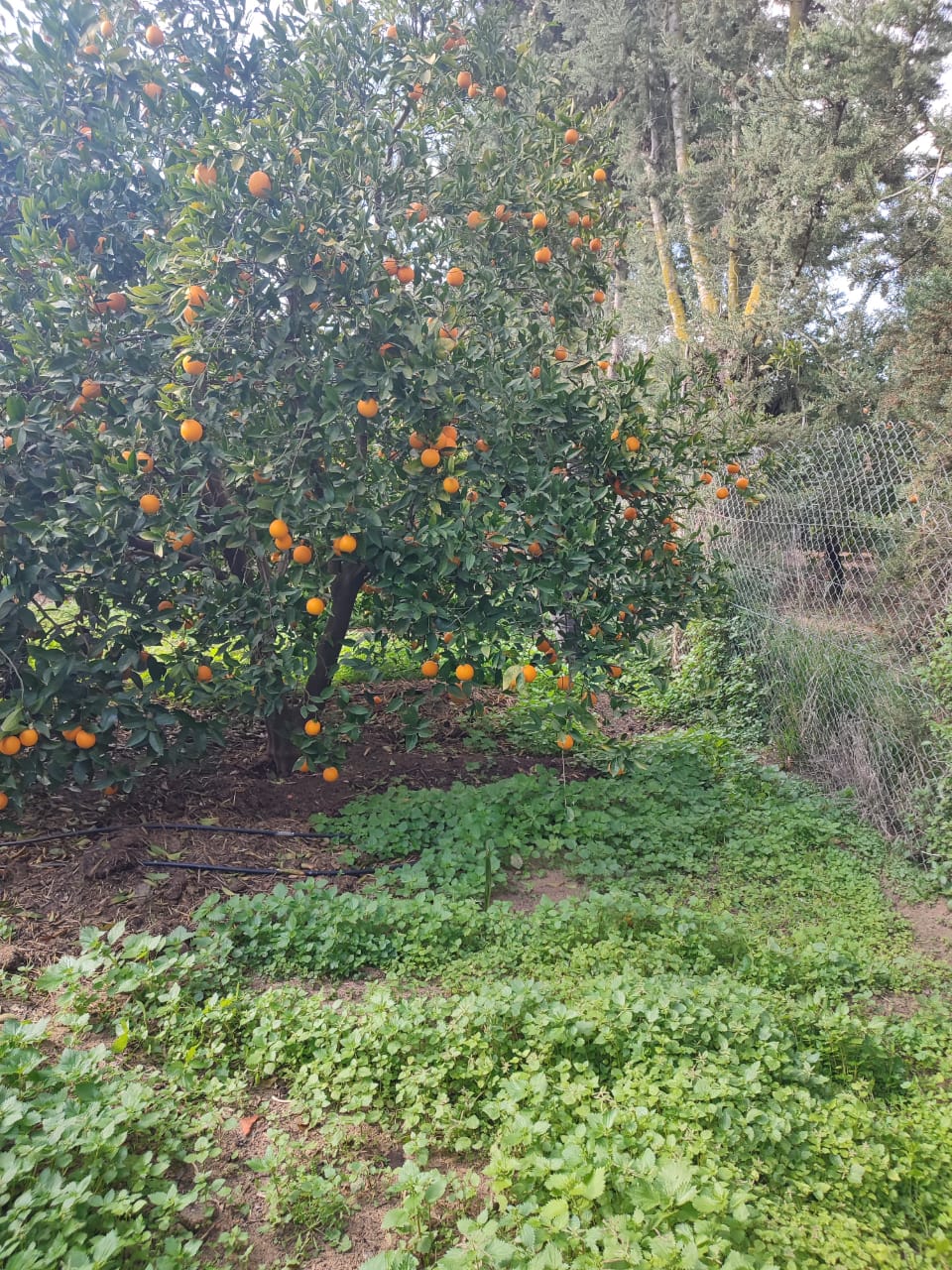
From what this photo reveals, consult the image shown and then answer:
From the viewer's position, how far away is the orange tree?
3.09 m

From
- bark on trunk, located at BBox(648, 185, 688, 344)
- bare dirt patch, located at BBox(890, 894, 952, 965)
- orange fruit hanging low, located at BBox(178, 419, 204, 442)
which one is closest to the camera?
orange fruit hanging low, located at BBox(178, 419, 204, 442)

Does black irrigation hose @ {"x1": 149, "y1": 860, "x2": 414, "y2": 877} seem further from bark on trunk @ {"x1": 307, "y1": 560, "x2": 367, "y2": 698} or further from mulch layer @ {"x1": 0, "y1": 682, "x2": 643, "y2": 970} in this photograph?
bark on trunk @ {"x1": 307, "y1": 560, "x2": 367, "y2": 698}

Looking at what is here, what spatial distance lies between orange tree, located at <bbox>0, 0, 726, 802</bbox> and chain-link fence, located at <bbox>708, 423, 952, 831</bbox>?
1.36m

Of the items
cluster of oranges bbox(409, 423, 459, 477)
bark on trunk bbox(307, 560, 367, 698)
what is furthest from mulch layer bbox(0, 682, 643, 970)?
cluster of oranges bbox(409, 423, 459, 477)

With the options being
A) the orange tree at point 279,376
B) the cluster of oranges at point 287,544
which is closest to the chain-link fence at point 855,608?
the orange tree at point 279,376

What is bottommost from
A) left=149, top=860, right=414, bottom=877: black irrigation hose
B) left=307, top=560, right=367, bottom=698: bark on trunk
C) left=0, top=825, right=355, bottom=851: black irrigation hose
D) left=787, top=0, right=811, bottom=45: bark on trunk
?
left=149, top=860, right=414, bottom=877: black irrigation hose

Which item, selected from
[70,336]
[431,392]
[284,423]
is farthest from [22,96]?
[431,392]

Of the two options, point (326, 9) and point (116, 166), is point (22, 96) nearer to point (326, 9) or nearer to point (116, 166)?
point (116, 166)

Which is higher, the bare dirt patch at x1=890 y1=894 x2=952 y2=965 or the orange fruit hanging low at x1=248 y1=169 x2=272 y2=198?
the orange fruit hanging low at x1=248 y1=169 x2=272 y2=198

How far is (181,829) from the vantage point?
354 cm

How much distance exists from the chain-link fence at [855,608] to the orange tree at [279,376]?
1357mm

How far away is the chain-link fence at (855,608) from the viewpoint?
3.94 metres

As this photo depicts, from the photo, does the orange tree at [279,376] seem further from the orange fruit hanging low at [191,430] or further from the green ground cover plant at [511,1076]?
the green ground cover plant at [511,1076]

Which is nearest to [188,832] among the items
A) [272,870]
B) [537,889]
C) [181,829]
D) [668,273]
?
[181,829]
